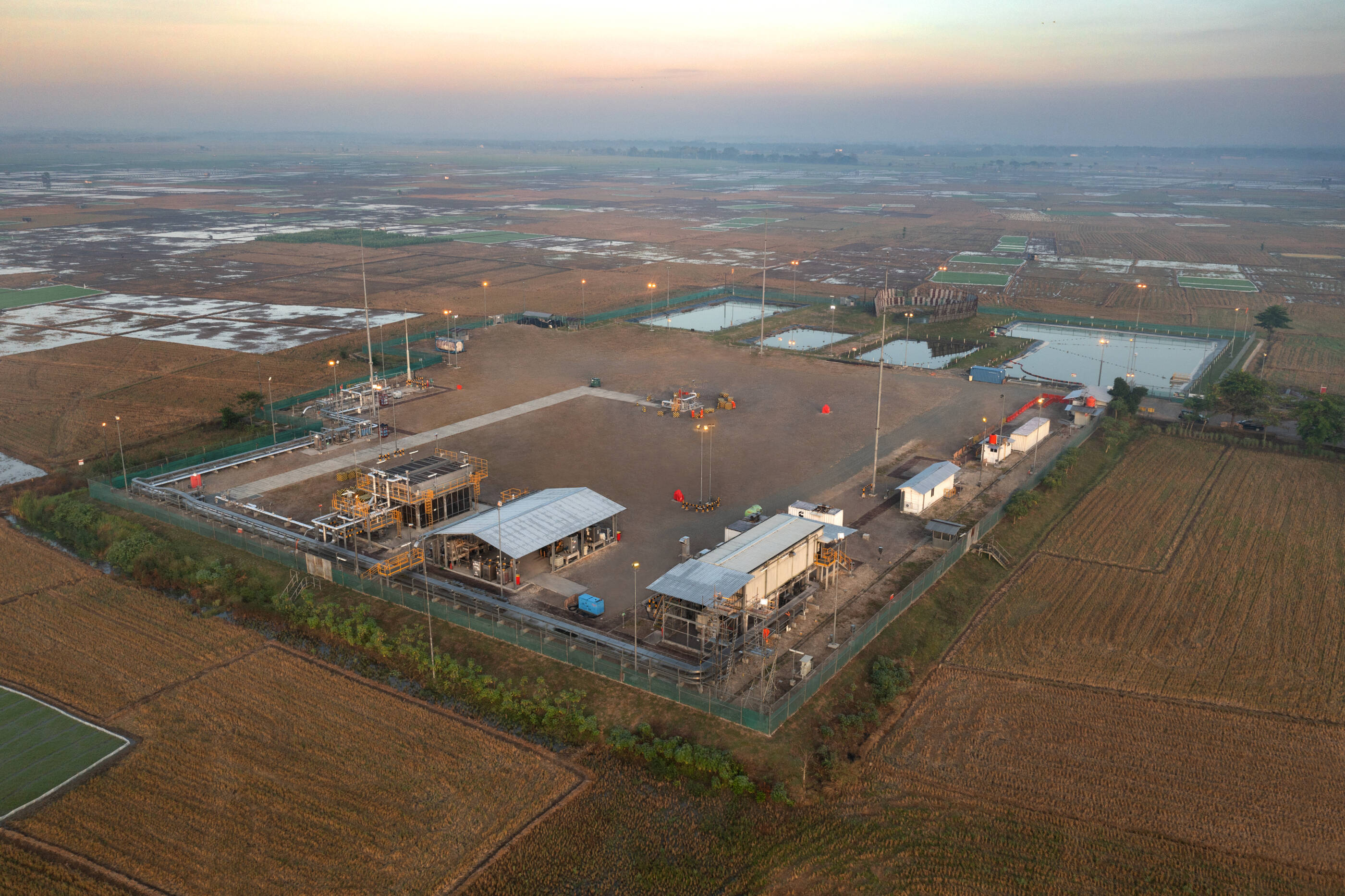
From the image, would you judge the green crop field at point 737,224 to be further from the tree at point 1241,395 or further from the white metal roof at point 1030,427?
the white metal roof at point 1030,427

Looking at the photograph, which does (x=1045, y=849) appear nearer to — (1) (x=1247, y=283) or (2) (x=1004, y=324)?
(2) (x=1004, y=324)

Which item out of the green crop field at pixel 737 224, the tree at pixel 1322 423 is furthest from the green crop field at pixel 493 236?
the tree at pixel 1322 423

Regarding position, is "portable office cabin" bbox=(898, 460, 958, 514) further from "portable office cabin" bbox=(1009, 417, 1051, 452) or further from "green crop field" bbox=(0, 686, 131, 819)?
"green crop field" bbox=(0, 686, 131, 819)

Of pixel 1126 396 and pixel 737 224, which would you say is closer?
pixel 1126 396

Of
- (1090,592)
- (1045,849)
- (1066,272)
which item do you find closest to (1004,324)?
(1066,272)

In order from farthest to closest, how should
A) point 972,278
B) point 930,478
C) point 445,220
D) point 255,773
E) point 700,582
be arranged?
1. point 445,220
2. point 972,278
3. point 930,478
4. point 700,582
5. point 255,773

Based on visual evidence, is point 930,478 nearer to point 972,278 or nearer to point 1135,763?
point 1135,763

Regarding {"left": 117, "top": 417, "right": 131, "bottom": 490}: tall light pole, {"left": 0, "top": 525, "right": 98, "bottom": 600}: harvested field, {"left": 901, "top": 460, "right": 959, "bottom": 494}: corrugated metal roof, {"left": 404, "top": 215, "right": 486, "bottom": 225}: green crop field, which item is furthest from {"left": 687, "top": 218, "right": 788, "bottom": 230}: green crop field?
{"left": 0, "top": 525, "right": 98, "bottom": 600}: harvested field

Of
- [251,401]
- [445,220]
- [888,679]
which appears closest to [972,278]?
[251,401]
